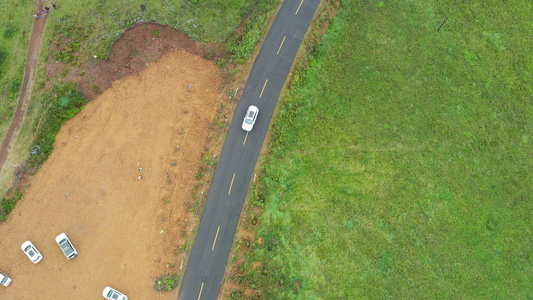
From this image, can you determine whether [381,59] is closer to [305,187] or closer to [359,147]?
[359,147]

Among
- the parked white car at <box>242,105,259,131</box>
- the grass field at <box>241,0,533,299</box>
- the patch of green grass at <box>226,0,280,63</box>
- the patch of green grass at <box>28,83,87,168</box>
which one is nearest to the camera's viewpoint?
the grass field at <box>241,0,533,299</box>

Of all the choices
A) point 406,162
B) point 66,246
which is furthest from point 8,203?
point 406,162

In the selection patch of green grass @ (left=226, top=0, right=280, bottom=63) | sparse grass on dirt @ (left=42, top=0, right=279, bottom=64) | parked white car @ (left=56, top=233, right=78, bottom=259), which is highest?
sparse grass on dirt @ (left=42, top=0, right=279, bottom=64)

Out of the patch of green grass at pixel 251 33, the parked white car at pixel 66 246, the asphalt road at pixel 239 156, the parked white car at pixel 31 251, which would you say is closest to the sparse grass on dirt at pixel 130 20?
the patch of green grass at pixel 251 33

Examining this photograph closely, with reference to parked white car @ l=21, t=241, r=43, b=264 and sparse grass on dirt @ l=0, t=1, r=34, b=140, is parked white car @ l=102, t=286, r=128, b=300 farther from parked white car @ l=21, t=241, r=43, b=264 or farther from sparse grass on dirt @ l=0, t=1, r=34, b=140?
sparse grass on dirt @ l=0, t=1, r=34, b=140

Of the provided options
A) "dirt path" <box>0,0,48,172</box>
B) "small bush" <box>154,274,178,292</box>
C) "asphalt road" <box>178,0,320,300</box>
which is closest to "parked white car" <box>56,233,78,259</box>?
"small bush" <box>154,274,178,292</box>

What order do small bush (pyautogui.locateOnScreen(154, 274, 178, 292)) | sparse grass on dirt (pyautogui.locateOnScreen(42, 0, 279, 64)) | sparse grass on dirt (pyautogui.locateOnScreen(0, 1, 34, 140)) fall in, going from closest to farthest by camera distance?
small bush (pyautogui.locateOnScreen(154, 274, 178, 292)) < sparse grass on dirt (pyautogui.locateOnScreen(0, 1, 34, 140)) < sparse grass on dirt (pyautogui.locateOnScreen(42, 0, 279, 64))

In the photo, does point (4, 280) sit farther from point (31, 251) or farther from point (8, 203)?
point (8, 203)

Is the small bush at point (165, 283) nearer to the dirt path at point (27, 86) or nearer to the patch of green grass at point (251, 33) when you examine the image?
the dirt path at point (27, 86)

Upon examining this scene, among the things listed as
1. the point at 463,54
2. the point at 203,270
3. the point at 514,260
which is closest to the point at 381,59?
the point at 463,54
